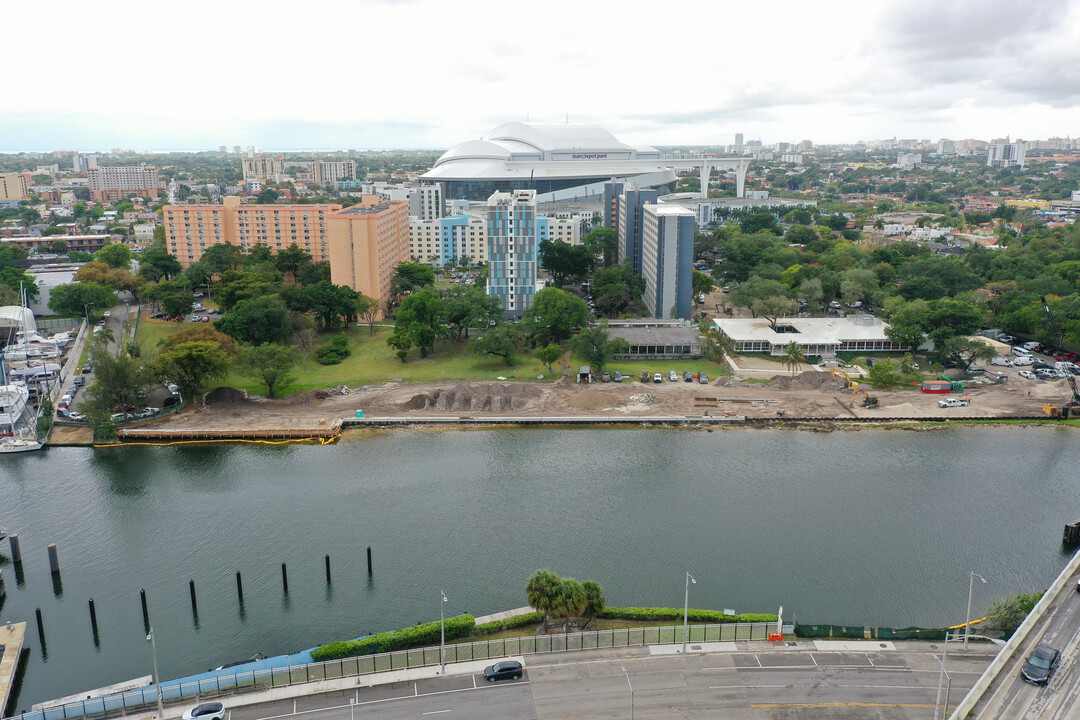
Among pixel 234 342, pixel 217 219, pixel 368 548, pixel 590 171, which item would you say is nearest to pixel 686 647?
pixel 368 548

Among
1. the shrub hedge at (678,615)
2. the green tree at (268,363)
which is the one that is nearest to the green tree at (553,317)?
the green tree at (268,363)

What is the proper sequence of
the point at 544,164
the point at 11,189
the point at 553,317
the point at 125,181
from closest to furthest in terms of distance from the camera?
the point at 553,317 → the point at 544,164 → the point at 11,189 → the point at 125,181

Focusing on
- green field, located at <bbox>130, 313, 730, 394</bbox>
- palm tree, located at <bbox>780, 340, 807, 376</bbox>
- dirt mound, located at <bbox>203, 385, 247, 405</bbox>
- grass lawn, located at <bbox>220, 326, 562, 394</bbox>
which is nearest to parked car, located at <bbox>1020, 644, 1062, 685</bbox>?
palm tree, located at <bbox>780, 340, 807, 376</bbox>

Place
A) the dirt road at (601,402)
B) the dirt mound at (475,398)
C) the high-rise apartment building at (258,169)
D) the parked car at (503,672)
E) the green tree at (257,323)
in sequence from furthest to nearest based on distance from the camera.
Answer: the high-rise apartment building at (258,169) → the green tree at (257,323) → the dirt mound at (475,398) → the dirt road at (601,402) → the parked car at (503,672)

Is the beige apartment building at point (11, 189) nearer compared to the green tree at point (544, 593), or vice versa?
the green tree at point (544, 593)

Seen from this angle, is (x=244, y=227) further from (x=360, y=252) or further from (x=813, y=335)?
(x=813, y=335)

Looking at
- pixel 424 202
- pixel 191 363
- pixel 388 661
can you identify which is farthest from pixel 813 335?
pixel 424 202

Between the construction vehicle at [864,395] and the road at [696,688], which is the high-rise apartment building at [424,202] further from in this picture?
the road at [696,688]
